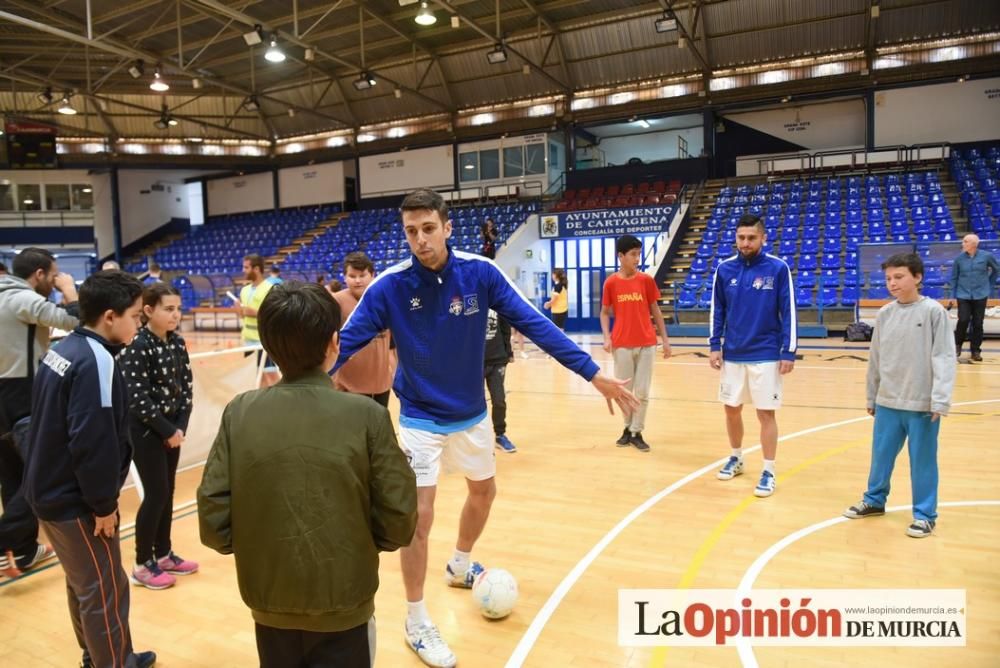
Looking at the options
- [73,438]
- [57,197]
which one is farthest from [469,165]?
[73,438]

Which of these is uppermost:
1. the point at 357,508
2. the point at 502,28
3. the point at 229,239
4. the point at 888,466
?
the point at 502,28

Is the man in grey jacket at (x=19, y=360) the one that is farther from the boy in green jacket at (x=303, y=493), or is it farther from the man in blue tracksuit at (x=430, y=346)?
the boy in green jacket at (x=303, y=493)

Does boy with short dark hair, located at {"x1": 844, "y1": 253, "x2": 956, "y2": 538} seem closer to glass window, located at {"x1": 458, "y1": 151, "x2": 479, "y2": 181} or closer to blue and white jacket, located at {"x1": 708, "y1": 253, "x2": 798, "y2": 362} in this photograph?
blue and white jacket, located at {"x1": 708, "y1": 253, "x2": 798, "y2": 362}

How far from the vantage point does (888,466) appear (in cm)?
432

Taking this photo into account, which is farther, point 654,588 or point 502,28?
point 502,28

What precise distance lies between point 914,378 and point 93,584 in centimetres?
440

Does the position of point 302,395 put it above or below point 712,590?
above

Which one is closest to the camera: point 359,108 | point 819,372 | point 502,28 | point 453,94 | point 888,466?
point 888,466

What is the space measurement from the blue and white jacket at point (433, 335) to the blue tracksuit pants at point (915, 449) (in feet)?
8.10

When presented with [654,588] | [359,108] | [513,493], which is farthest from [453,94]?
[654,588]

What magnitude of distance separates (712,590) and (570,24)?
20680mm

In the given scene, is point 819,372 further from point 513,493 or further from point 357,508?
point 357,508

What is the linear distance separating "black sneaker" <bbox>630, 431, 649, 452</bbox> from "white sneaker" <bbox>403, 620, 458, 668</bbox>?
376 cm

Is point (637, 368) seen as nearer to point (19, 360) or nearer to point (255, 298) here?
point (255, 298)
